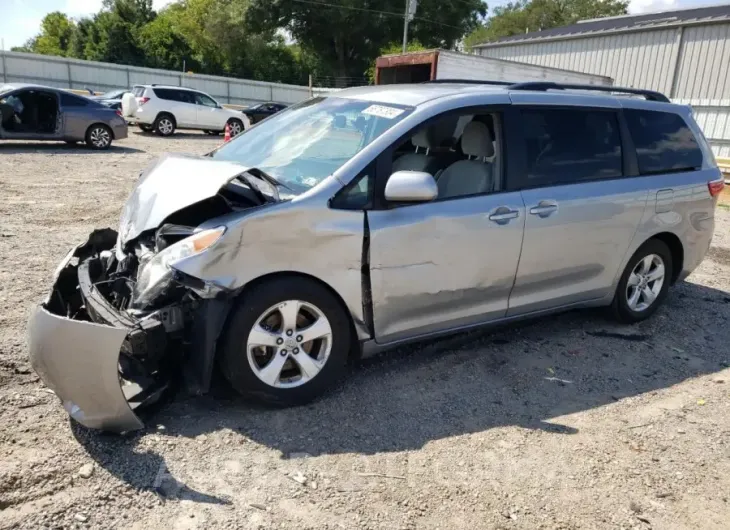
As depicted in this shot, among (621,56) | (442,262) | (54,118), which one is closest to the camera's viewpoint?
(442,262)

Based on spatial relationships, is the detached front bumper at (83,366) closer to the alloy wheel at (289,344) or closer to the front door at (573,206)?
the alloy wheel at (289,344)

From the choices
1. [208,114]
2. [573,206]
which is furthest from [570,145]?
[208,114]

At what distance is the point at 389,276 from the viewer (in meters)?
3.68

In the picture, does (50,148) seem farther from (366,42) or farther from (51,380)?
(366,42)

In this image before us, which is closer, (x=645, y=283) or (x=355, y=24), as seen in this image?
(x=645, y=283)

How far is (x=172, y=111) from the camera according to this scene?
2077cm

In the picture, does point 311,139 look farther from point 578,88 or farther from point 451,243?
point 578,88

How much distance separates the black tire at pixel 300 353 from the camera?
10.8 ft

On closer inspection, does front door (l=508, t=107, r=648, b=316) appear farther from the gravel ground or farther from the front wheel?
the front wheel

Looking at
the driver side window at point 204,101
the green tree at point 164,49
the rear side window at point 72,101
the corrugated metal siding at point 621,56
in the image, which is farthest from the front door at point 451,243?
the green tree at point 164,49

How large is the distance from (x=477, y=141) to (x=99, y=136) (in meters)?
13.4

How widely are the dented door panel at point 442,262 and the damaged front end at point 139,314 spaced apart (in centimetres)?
85

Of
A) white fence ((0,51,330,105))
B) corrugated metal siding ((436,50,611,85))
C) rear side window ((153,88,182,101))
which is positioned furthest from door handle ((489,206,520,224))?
white fence ((0,51,330,105))

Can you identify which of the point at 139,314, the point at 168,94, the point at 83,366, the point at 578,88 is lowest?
the point at 83,366
